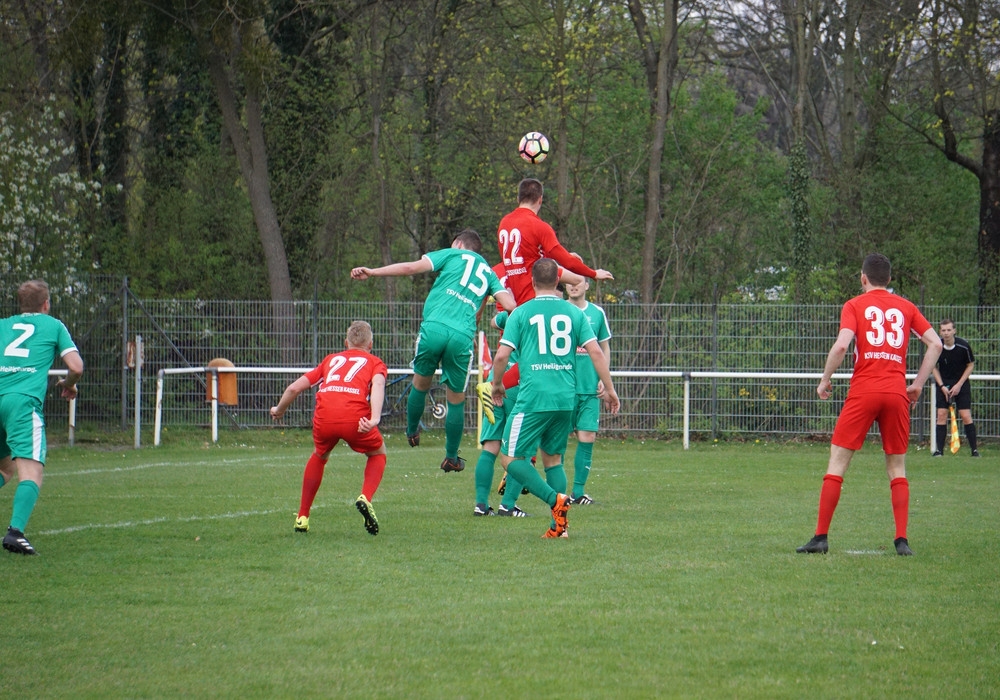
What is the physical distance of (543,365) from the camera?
26.1 ft

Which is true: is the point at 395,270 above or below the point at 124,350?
above

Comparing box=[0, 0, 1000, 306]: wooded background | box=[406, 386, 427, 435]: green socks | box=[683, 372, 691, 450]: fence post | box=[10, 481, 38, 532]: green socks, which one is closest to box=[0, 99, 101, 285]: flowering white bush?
box=[0, 0, 1000, 306]: wooded background

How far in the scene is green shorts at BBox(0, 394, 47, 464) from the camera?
24.6 feet

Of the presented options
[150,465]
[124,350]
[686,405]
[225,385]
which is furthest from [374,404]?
[124,350]

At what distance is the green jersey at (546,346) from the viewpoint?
7941 mm

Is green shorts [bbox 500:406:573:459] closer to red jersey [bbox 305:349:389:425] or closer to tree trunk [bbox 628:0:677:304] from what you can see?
red jersey [bbox 305:349:389:425]

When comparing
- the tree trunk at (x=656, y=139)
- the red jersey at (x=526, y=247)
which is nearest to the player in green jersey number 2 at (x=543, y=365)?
the red jersey at (x=526, y=247)

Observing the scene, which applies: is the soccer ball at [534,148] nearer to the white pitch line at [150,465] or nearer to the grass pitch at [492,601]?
the grass pitch at [492,601]

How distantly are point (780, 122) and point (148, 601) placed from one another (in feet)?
123

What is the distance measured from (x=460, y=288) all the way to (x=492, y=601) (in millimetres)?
4595

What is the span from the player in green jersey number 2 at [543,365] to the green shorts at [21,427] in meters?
2.97

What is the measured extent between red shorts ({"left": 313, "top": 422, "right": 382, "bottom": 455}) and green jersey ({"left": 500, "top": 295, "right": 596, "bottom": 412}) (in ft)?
3.57

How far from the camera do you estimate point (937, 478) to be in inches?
542

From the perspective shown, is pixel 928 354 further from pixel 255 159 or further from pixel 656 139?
pixel 255 159
